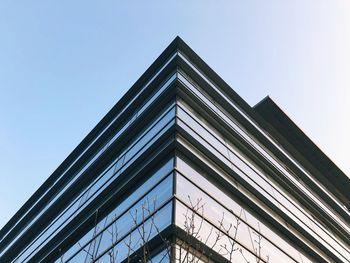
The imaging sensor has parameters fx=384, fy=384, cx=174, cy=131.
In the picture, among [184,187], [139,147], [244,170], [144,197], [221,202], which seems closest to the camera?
[184,187]

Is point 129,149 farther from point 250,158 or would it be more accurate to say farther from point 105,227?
point 250,158

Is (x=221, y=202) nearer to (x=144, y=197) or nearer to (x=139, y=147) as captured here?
(x=144, y=197)

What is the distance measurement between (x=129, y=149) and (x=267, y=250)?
22.7ft

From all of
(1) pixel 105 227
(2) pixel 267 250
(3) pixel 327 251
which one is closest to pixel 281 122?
(3) pixel 327 251

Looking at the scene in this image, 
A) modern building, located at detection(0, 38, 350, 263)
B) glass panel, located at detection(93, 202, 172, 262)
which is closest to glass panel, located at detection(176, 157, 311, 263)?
modern building, located at detection(0, 38, 350, 263)

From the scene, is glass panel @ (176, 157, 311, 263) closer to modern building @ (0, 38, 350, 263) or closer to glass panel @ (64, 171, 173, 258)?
modern building @ (0, 38, 350, 263)

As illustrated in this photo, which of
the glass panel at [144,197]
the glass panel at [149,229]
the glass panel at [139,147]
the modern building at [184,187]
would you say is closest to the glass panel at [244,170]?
the modern building at [184,187]

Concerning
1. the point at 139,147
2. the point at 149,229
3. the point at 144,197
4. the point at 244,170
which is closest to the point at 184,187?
the point at 144,197

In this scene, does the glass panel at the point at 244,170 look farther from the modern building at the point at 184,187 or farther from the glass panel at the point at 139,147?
the glass panel at the point at 139,147

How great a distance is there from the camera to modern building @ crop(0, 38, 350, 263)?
10031mm

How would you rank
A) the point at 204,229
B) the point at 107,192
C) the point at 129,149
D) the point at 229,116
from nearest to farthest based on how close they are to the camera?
the point at 204,229
the point at 107,192
the point at 129,149
the point at 229,116

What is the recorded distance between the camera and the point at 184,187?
416 inches

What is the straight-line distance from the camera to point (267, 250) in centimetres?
1221

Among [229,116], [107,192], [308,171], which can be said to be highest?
[308,171]
